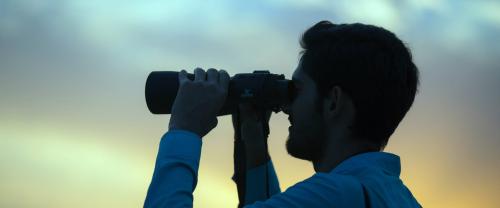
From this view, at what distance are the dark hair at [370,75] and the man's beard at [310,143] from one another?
0.42 ft

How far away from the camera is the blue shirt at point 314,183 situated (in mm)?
1893

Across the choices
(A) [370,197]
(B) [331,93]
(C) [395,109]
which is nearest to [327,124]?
(B) [331,93]

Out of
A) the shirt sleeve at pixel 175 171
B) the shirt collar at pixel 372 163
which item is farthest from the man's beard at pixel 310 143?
the shirt sleeve at pixel 175 171

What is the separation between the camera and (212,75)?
96.7 inches

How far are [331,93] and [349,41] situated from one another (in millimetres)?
221

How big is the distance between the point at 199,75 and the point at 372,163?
72 centimetres

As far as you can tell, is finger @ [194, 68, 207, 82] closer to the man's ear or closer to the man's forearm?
the man's ear

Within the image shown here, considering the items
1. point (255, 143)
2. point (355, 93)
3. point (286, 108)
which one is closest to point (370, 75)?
point (355, 93)

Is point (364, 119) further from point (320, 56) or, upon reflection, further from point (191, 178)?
point (191, 178)

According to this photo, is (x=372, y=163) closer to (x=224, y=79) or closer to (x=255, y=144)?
(x=224, y=79)

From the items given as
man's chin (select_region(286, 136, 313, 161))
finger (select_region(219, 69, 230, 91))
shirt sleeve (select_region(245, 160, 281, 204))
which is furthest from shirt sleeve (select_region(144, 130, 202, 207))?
shirt sleeve (select_region(245, 160, 281, 204))

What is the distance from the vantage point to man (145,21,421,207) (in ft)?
6.82

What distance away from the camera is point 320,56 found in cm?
254

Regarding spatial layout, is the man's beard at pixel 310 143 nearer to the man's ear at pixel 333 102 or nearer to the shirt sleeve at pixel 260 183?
the man's ear at pixel 333 102
